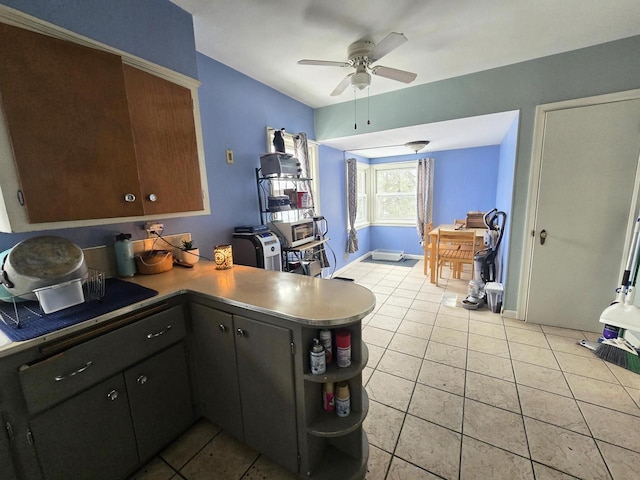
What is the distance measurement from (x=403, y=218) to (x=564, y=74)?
138 inches

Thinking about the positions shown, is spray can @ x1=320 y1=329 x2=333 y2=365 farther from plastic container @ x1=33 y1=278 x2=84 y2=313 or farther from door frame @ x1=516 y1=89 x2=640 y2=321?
door frame @ x1=516 y1=89 x2=640 y2=321

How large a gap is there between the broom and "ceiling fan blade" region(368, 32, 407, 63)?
2754 mm

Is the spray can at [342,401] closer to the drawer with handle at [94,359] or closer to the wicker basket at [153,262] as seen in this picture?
the drawer with handle at [94,359]

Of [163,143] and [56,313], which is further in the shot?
[163,143]

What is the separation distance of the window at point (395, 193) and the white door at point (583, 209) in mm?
2930

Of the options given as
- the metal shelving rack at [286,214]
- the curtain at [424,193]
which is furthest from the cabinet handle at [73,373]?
the curtain at [424,193]

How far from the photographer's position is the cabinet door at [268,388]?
1131 mm

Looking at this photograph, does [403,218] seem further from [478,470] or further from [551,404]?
[478,470]

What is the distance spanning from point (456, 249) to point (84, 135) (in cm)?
438

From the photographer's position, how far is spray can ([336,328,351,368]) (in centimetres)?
111

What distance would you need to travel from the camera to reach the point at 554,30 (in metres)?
1.91

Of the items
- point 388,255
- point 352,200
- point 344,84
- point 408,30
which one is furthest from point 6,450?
point 388,255

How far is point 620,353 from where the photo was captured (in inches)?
78.4

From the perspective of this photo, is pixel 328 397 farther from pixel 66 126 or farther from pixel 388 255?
pixel 388 255
